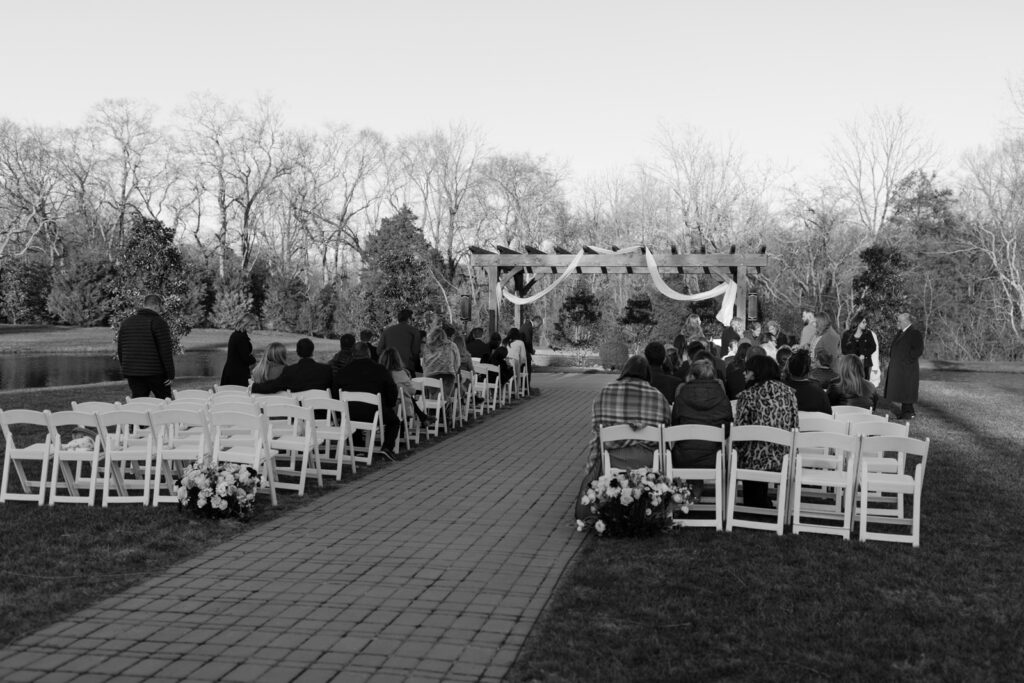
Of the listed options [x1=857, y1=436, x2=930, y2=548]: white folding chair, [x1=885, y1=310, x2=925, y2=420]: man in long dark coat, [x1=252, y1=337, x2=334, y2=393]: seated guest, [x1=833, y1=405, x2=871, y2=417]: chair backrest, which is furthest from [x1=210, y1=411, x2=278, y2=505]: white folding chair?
[x1=885, y1=310, x2=925, y2=420]: man in long dark coat

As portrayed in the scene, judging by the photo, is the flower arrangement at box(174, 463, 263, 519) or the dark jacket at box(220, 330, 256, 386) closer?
the flower arrangement at box(174, 463, 263, 519)

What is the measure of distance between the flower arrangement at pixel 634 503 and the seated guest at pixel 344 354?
5.21 m

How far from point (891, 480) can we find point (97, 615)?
5.41 meters

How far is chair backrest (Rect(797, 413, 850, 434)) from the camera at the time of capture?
308 inches

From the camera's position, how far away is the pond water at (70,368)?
2625cm

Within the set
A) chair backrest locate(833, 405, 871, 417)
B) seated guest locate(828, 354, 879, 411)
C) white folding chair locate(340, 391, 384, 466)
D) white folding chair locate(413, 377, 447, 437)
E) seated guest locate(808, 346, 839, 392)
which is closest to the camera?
chair backrest locate(833, 405, 871, 417)

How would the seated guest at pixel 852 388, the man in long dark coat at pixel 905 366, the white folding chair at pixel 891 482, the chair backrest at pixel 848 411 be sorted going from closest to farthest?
the white folding chair at pixel 891 482 → the chair backrest at pixel 848 411 → the seated guest at pixel 852 388 → the man in long dark coat at pixel 905 366

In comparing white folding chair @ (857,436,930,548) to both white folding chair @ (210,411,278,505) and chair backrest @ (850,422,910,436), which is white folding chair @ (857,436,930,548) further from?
white folding chair @ (210,411,278,505)

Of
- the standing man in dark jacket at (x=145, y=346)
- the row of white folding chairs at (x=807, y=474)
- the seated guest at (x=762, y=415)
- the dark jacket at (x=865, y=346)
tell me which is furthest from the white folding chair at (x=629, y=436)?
the dark jacket at (x=865, y=346)

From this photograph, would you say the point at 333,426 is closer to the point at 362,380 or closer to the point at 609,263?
the point at 362,380

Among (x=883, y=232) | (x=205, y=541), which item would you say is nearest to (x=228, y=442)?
(x=205, y=541)

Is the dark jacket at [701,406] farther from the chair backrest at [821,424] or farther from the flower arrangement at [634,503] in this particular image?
the flower arrangement at [634,503]

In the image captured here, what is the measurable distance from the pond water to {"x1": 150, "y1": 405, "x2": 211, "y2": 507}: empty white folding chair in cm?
1782

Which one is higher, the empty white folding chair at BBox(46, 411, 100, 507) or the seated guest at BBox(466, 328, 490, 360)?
the seated guest at BBox(466, 328, 490, 360)
